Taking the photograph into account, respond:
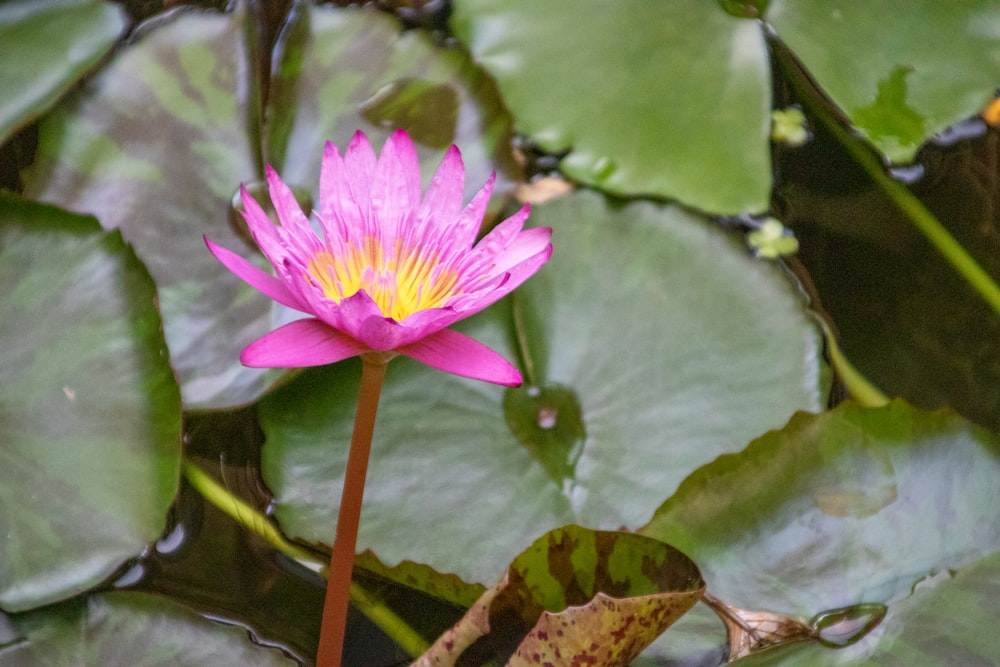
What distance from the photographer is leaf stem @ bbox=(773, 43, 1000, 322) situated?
1.21 metres

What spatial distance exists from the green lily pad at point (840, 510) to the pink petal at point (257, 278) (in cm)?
47

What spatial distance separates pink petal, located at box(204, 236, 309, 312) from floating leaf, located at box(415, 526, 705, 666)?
1.07 ft

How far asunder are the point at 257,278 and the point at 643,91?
75 centimetres

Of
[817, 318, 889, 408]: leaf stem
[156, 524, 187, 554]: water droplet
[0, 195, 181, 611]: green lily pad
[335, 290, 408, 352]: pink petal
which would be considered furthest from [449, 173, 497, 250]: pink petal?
[817, 318, 889, 408]: leaf stem

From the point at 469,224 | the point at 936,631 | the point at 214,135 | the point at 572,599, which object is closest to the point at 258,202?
the point at 214,135

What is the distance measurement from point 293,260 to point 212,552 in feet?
1.53

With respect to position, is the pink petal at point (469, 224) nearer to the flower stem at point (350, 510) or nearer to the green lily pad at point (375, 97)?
the flower stem at point (350, 510)

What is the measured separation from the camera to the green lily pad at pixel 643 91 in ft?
3.84

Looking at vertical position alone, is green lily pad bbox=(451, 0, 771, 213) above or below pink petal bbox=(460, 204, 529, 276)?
below

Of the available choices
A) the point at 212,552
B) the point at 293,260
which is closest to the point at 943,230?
the point at 293,260

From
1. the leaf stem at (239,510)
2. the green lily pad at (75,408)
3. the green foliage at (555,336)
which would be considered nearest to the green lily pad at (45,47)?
the green foliage at (555,336)

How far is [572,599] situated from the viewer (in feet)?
2.60

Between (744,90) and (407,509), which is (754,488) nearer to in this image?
(407,509)

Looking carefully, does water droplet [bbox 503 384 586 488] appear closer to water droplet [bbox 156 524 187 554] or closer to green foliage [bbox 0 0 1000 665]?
green foliage [bbox 0 0 1000 665]
